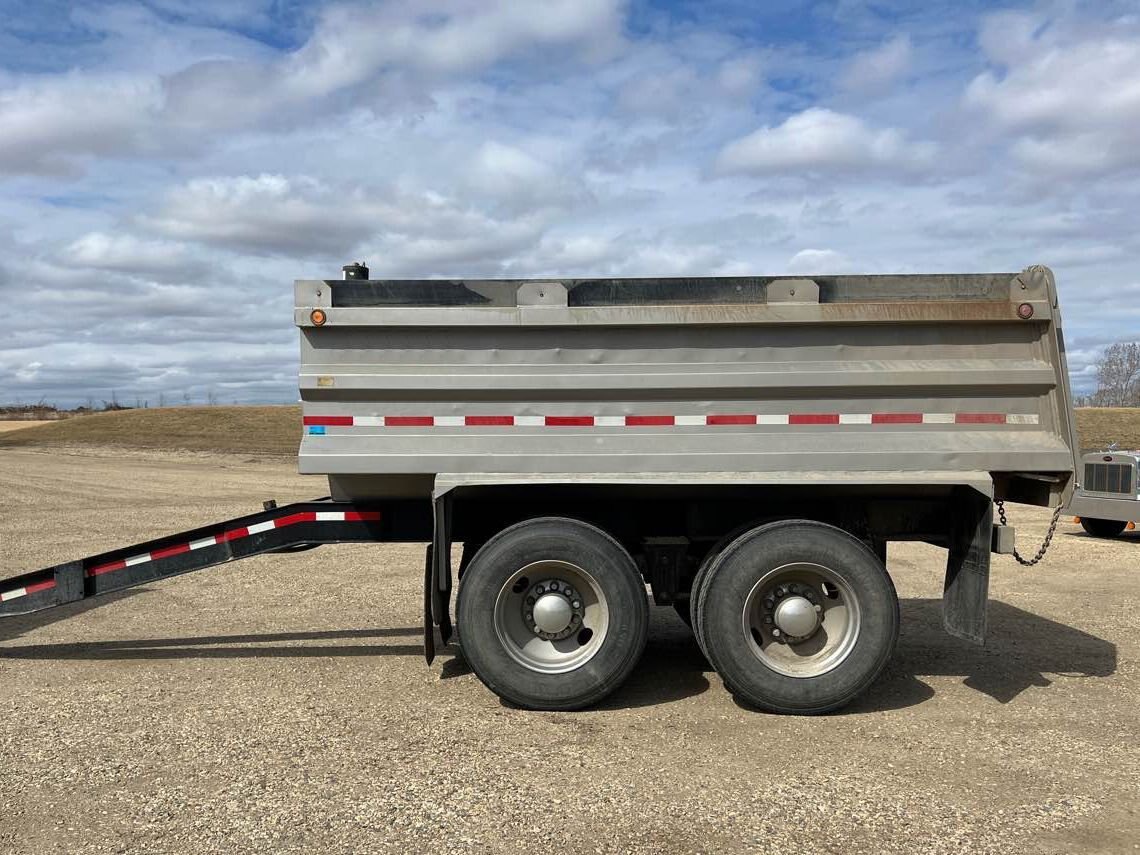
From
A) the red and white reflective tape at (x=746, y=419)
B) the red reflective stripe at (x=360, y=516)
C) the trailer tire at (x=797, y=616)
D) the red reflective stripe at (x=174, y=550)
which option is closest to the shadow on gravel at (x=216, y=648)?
the red reflective stripe at (x=174, y=550)

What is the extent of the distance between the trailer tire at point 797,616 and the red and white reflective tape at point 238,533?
87.3 inches

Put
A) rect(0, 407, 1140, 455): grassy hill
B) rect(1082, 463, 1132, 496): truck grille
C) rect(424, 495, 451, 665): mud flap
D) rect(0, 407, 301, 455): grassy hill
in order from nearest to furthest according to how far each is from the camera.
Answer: rect(424, 495, 451, 665): mud flap
rect(1082, 463, 1132, 496): truck grille
rect(0, 407, 1140, 455): grassy hill
rect(0, 407, 301, 455): grassy hill

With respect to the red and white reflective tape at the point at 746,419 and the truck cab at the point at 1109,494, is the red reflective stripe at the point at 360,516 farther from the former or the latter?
the truck cab at the point at 1109,494

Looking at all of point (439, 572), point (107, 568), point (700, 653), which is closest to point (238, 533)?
point (107, 568)

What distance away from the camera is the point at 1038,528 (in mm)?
13305

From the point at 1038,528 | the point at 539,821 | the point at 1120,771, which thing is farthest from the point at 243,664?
the point at 1038,528

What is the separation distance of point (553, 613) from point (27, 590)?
3560 millimetres

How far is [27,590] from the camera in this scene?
587cm

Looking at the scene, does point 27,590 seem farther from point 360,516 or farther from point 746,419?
point 746,419

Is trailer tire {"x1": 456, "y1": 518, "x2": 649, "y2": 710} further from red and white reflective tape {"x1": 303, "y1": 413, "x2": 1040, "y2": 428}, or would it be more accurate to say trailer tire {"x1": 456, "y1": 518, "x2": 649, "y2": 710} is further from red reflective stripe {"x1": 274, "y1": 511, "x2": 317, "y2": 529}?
red reflective stripe {"x1": 274, "y1": 511, "x2": 317, "y2": 529}

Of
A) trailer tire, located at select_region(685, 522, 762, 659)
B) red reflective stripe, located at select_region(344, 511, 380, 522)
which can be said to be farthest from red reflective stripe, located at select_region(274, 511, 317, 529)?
trailer tire, located at select_region(685, 522, 762, 659)

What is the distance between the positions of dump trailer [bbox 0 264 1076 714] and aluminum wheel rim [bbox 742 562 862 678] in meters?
0.01

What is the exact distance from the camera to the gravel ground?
3.63 metres

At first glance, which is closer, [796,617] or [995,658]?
[796,617]
